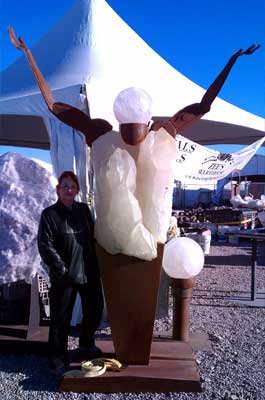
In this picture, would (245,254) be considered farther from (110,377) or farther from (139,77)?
(110,377)

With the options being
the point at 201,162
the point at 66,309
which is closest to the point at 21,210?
the point at 66,309

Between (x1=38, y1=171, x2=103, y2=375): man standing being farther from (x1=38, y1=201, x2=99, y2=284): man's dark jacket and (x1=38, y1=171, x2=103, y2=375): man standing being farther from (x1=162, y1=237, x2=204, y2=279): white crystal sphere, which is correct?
(x1=162, y1=237, x2=204, y2=279): white crystal sphere

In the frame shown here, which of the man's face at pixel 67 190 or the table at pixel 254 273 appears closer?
the man's face at pixel 67 190

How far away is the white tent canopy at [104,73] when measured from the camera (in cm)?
560

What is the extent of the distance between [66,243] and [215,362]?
1.35m

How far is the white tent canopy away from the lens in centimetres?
560

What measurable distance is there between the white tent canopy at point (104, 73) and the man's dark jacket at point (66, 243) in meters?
2.98

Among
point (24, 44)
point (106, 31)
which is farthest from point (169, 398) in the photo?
point (106, 31)

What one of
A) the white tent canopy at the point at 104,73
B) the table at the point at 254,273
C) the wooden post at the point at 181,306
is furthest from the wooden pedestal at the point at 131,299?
the white tent canopy at the point at 104,73

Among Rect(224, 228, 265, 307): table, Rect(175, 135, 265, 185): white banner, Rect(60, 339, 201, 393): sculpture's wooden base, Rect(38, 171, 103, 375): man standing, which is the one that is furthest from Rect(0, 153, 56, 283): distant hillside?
Rect(224, 228, 265, 307): table

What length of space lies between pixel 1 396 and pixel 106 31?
5.42 meters

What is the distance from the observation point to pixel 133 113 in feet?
7.64

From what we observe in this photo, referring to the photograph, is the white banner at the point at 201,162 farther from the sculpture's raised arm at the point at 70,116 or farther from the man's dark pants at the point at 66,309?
the man's dark pants at the point at 66,309

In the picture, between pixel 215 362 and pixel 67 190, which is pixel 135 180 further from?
pixel 215 362
